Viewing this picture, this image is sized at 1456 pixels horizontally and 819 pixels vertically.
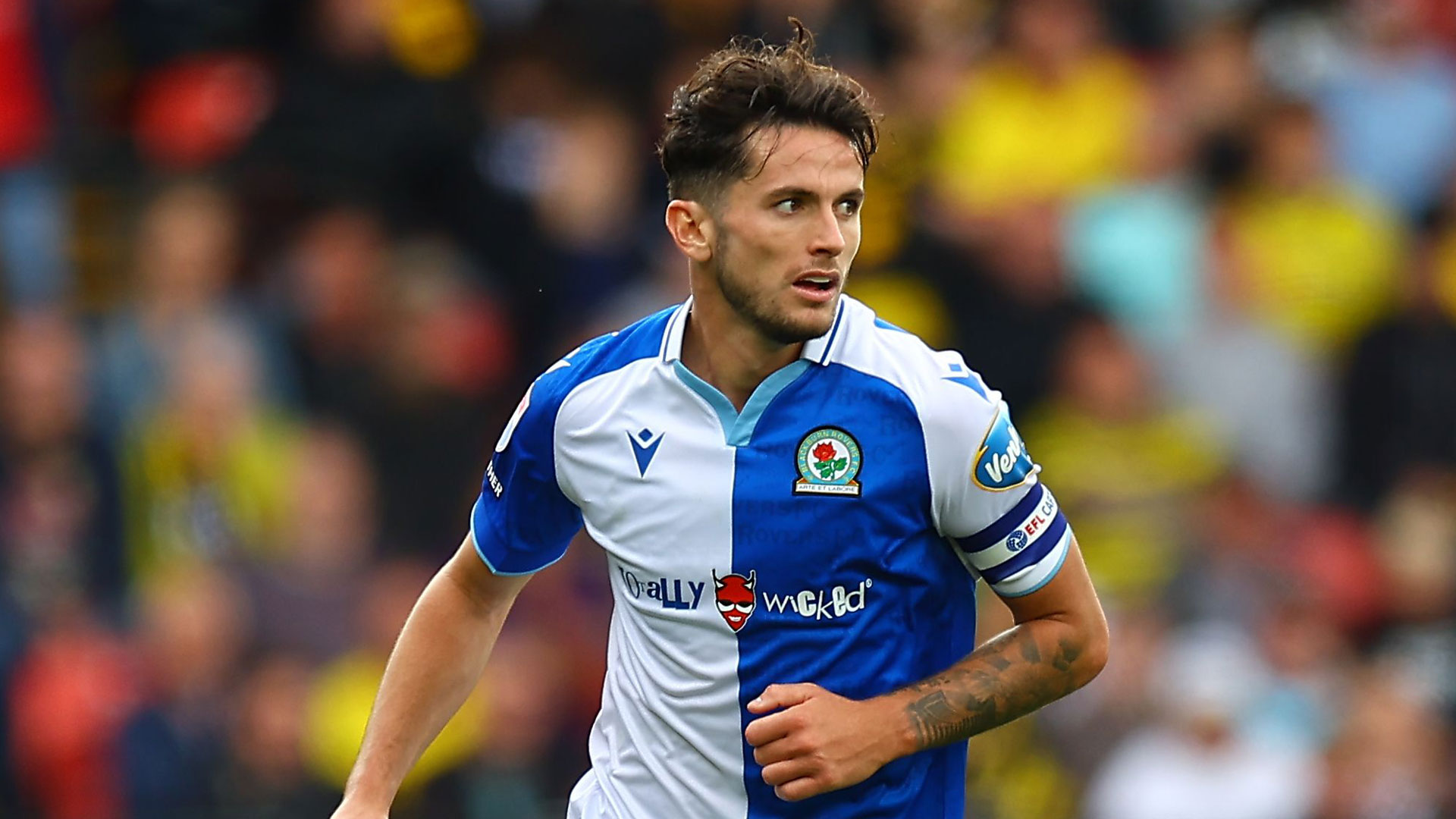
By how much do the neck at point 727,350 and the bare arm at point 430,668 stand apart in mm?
685

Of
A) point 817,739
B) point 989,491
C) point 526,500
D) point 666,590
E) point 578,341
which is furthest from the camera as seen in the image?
point 578,341

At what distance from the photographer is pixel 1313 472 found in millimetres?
10250

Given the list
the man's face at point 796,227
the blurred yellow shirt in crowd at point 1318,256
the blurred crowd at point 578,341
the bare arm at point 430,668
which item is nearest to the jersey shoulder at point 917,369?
the man's face at point 796,227

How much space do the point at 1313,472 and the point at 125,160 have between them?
577cm

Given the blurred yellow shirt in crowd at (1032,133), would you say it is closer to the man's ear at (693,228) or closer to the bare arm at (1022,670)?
the man's ear at (693,228)

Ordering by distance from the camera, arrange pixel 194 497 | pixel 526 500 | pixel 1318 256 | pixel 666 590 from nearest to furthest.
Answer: pixel 666 590 < pixel 526 500 < pixel 194 497 < pixel 1318 256

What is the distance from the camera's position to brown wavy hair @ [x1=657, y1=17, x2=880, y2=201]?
4.36 metres

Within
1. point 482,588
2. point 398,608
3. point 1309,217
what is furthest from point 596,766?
point 1309,217

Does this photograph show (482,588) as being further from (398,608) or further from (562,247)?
(562,247)

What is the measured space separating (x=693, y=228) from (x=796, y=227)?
291 millimetres

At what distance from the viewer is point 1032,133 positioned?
10.7 metres

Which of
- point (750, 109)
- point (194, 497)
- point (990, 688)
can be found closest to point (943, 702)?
point (990, 688)

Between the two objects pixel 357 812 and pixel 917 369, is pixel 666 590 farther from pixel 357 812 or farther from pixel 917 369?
pixel 357 812

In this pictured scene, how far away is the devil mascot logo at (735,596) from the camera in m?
4.39
